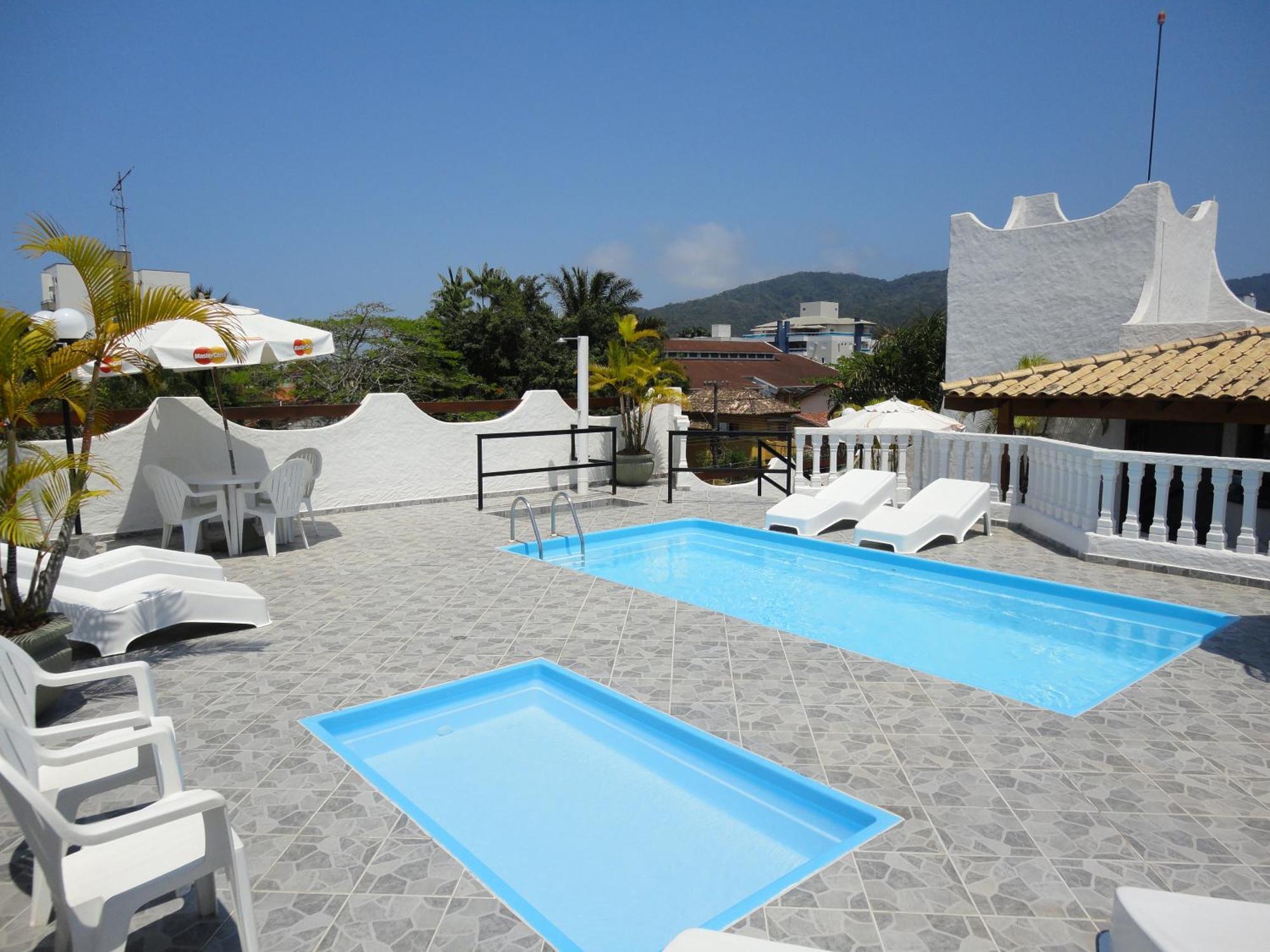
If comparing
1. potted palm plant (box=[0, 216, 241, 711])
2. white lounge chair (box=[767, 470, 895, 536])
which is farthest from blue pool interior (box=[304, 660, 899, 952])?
white lounge chair (box=[767, 470, 895, 536])

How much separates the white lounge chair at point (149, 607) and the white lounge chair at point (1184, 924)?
562cm

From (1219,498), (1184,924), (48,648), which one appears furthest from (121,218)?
(1184,924)

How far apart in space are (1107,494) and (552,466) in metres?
7.39

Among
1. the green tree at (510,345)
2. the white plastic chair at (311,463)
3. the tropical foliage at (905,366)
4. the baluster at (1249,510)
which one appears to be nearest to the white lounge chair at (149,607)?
the white plastic chair at (311,463)

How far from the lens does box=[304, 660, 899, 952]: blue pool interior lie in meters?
3.00

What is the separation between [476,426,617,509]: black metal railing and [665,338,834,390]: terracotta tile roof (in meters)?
36.7

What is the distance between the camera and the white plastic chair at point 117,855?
6.43 feet

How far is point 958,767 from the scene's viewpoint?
367cm

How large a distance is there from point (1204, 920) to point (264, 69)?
24.0 m

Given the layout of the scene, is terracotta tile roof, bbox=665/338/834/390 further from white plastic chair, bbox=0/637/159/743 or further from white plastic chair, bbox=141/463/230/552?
white plastic chair, bbox=0/637/159/743

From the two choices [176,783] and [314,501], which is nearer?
[176,783]

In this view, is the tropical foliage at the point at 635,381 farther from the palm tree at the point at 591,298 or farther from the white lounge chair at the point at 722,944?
the palm tree at the point at 591,298

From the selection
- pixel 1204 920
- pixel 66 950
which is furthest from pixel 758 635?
pixel 66 950

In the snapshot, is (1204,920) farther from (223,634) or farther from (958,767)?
(223,634)
